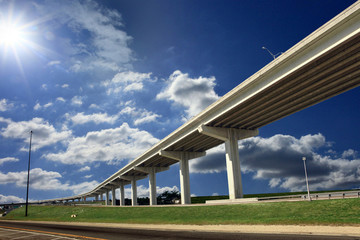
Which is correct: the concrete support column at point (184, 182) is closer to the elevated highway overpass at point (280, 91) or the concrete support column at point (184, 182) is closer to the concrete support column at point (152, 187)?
the elevated highway overpass at point (280, 91)

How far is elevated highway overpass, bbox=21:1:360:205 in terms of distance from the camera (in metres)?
22.3

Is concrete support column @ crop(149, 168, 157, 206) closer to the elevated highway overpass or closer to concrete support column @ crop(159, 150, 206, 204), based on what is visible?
concrete support column @ crop(159, 150, 206, 204)

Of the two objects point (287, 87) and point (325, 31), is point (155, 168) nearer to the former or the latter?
point (287, 87)

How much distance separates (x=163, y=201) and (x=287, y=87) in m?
77.3

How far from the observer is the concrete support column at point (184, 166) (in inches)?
2234

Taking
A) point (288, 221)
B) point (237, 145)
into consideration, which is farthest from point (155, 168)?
point (288, 221)

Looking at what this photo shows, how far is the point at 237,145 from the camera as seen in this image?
143 ft

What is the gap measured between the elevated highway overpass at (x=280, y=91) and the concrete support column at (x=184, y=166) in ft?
0.66

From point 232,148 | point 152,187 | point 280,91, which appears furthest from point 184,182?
point 280,91

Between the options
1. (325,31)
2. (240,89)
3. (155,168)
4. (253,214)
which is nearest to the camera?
(325,31)

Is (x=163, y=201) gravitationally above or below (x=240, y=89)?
below

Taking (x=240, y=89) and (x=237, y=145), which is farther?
(x=237, y=145)

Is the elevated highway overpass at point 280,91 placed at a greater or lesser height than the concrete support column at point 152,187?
greater

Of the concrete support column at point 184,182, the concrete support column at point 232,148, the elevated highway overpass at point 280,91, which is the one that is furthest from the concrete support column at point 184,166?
the concrete support column at point 232,148
